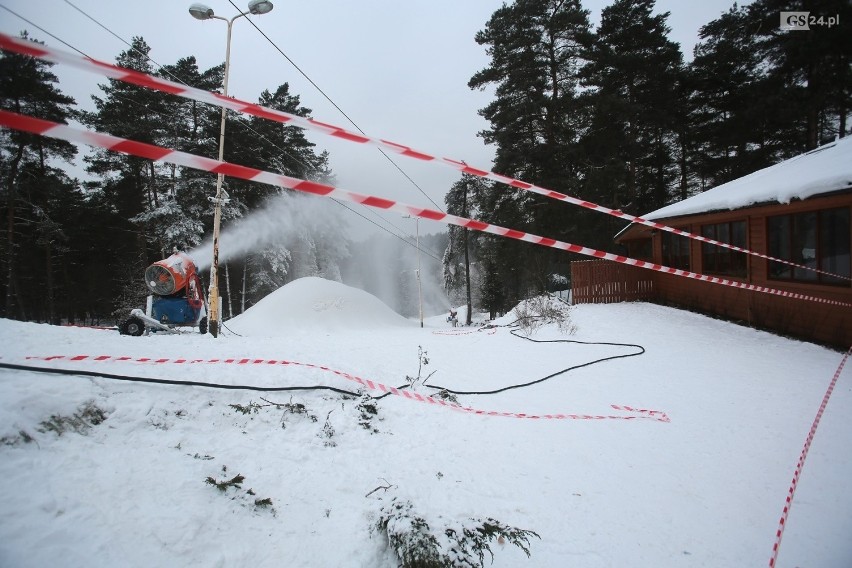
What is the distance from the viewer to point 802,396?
506cm

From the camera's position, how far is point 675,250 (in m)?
13.6

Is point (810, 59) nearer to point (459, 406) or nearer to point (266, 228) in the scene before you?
point (459, 406)

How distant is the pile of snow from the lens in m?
16.2

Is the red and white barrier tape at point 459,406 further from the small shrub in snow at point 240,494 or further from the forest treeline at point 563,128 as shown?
the forest treeline at point 563,128

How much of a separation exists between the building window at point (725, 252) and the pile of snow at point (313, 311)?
14.1m

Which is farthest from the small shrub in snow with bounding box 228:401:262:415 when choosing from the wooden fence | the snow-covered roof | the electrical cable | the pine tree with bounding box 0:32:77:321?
the pine tree with bounding box 0:32:77:321

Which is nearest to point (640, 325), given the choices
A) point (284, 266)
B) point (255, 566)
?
point (255, 566)

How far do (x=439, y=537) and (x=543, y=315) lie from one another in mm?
10219

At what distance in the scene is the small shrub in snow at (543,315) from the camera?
1026cm

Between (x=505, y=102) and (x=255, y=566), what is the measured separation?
75.5ft

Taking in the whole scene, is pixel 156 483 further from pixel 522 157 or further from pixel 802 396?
pixel 522 157

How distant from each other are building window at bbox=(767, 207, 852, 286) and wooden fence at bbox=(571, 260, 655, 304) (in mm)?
4527

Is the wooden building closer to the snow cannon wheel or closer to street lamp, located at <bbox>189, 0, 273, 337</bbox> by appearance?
street lamp, located at <bbox>189, 0, 273, 337</bbox>

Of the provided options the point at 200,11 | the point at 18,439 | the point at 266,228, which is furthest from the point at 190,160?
the point at 266,228
